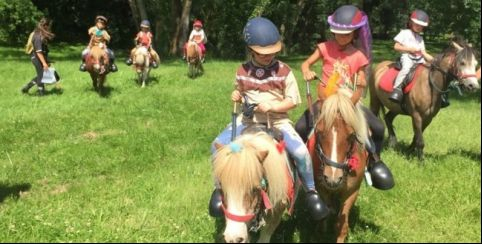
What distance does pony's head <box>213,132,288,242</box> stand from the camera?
13.6 feet

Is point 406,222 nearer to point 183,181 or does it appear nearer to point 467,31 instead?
point 183,181

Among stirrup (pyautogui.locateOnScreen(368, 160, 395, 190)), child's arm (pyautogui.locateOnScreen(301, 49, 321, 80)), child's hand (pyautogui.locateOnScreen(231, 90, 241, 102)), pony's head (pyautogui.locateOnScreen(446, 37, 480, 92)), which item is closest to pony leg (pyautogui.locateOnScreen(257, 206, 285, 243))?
child's hand (pyautogui.locateOnScreen(231, 90, 241, 102))

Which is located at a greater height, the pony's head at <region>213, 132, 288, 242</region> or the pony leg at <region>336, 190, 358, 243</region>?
the pony's head at <region>213, 132, 288, 242</region>

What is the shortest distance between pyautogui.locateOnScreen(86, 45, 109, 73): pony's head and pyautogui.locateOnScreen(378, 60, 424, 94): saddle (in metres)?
8.02

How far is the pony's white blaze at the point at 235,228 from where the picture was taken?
162 inches

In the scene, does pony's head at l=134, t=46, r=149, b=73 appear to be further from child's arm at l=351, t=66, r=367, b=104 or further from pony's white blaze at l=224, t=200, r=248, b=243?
pony's white blaze at l=224, t=200, r=248, b=243

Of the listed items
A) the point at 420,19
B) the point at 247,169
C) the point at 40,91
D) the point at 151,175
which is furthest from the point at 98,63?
the point at 247,169

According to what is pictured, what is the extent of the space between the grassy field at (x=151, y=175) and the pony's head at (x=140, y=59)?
5.09 feet

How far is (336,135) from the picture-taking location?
493cm

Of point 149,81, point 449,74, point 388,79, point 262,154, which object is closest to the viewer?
point 262,154

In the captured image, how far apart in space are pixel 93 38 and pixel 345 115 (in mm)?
12155

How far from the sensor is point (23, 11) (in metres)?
28.6

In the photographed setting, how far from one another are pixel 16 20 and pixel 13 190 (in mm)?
23315

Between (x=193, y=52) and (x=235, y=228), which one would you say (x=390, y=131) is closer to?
(x=235, y=228)
